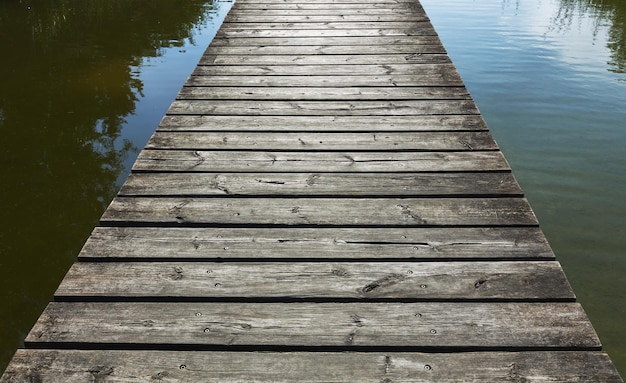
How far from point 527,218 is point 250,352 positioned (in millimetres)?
1004

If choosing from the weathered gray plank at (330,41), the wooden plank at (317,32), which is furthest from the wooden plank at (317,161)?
the wooden plank at (317,32)

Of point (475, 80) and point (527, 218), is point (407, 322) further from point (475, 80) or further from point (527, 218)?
point (475, 80)

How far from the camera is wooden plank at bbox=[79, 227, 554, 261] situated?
178 centimetres

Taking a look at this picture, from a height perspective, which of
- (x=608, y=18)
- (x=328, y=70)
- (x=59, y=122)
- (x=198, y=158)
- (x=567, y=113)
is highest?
(x=198, y=158)

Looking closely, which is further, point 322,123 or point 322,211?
point 322,123

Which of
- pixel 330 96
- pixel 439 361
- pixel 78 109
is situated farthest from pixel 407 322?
pixel 78 109

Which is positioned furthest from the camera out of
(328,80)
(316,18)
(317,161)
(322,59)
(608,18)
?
(608,18)

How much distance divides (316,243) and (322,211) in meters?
0.20

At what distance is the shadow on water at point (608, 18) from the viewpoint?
6.17m

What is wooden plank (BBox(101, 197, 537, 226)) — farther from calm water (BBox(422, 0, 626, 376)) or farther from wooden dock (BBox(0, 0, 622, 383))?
calm water (BBox(422, 0, 626, 376))

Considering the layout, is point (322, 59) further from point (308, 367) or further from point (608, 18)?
point (608, 18)

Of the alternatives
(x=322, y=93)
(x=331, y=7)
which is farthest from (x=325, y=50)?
(x=331, y=7)

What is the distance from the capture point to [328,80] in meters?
3.38

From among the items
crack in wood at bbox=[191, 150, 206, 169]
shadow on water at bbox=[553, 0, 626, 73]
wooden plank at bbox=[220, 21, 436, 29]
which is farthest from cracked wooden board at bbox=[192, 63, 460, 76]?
shadow on water at bbox=[553, 0, 626, 73]
